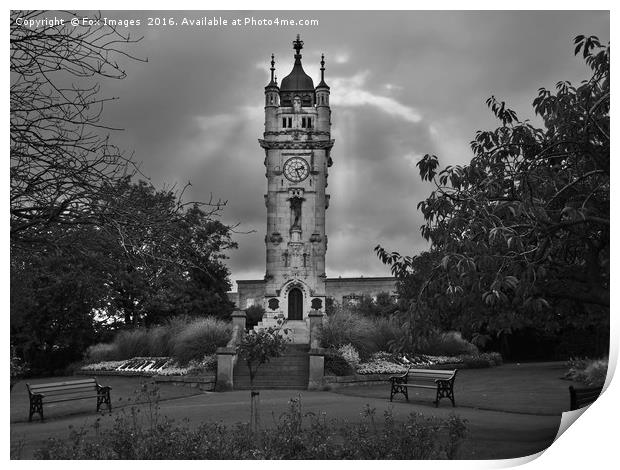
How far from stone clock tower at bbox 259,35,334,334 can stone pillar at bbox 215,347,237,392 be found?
3220mm

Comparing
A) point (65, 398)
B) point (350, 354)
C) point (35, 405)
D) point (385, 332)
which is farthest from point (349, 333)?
point (35, 405)

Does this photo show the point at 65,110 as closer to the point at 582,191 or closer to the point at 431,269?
the point at 431,269

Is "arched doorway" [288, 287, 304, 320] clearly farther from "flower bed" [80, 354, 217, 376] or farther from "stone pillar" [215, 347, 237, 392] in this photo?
"stone pillar" [215, 347, 237, 392]

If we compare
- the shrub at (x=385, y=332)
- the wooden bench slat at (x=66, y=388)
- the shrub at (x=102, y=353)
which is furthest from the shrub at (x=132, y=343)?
the shrub at (x=385, y=332)

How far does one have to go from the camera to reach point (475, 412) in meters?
9.90

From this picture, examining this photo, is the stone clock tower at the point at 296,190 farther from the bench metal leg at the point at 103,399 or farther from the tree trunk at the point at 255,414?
the bench metal leg at the point at 103,399

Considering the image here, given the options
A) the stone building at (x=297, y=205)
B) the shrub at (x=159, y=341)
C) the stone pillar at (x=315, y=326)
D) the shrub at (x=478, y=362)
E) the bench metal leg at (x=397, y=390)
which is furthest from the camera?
the shrub at (x=159, y=341)

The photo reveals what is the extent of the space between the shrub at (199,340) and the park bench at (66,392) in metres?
9.76

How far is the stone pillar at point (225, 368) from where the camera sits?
15.8 meters

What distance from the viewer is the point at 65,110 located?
7.57 m

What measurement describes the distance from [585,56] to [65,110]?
19.8 feet

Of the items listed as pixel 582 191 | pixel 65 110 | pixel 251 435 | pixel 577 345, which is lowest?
pixel 251 435

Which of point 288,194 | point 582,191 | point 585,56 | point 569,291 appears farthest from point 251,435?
point 288,194

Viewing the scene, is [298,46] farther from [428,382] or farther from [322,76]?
[428,382]
